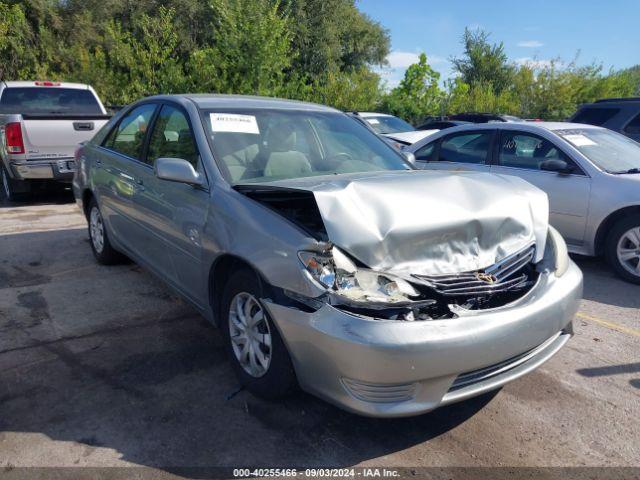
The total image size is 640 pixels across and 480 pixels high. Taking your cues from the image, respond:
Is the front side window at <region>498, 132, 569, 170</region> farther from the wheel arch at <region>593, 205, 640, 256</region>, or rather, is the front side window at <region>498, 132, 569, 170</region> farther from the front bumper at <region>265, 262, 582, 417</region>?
the front bumper at <region>265, 262, 582, 417</region>

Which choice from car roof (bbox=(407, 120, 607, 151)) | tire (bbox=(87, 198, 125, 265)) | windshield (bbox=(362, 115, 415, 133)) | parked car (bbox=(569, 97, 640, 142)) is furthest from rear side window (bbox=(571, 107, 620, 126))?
tire (bbox=(87, 198, 125, 265))

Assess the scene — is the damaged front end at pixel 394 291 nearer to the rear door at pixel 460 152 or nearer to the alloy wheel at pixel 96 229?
the alloy wheel at pixel 96 229

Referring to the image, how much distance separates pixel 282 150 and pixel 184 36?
24622 mm

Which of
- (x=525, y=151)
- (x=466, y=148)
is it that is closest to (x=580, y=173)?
(x=525, y=151)

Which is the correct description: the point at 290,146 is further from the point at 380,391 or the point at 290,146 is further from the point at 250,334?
the point at 380,391

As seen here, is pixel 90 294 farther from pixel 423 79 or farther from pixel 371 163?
pixel 423 79

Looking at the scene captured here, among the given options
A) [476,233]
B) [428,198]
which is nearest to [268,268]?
[428,198]

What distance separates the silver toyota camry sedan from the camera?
2.46m

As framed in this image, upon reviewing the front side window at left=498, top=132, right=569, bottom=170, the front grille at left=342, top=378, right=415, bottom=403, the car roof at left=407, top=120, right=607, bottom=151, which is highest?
the car roof at left=407, top=120, right=607, bottom=151

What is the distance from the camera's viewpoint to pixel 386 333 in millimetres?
2373

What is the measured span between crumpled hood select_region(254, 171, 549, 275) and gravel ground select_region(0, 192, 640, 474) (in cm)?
89

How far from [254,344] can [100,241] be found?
10.2ft

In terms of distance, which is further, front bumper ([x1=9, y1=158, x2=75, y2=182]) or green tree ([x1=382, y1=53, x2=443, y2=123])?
green tree ([x1=382, y1=53, x2=443, y2=123])

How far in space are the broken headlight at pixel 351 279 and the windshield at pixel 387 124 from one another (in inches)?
406
